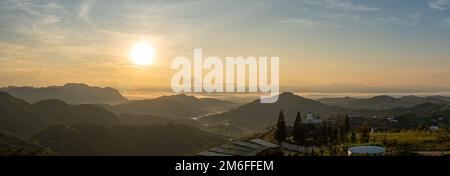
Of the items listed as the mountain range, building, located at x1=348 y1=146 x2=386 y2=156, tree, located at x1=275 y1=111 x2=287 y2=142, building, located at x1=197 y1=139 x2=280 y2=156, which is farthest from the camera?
the mountain range

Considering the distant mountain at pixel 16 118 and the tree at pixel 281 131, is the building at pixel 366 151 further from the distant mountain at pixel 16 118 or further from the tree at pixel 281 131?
the distant mountain at pixel 16 118

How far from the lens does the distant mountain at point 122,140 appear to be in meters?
144

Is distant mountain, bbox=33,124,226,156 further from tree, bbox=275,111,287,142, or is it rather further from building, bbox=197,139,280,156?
building, bbox=197,139,280,156

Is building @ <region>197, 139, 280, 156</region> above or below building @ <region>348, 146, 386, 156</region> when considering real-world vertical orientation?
below

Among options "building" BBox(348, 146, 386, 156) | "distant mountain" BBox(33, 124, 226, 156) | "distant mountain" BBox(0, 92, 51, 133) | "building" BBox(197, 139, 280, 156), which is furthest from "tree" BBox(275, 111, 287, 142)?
"distant mountain" BBox(0, 92, 51, 133)

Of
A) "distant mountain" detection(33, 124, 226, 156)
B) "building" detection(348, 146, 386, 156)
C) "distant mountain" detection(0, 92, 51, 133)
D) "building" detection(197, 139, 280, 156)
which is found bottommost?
"distant mountain" detection(33, 124, 226, 156)

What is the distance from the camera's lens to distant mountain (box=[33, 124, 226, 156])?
144 metres

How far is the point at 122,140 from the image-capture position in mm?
162500

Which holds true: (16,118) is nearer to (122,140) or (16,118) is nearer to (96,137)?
(96,137)

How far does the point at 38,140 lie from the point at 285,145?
109m

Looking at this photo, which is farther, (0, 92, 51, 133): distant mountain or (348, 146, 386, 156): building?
(0, 92, 51, 133): distant mountain

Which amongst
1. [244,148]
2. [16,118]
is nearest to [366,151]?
[244,148]

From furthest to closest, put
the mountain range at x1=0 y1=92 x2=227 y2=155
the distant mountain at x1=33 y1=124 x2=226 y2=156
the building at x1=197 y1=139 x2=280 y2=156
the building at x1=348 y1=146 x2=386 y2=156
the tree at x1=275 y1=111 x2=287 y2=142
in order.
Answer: the distant mountain at x1=33 y1=124 x2=226 y2=156 < the mountain range at x1=0 y1=92 x2=227 y2=155 < the tree at x1=275 y1=111 x2=287 y2=142 < the building at x1=197 y1=139 x2=280 y2=156 < the building at x1=348 y1=146 x2=386 y2=156
